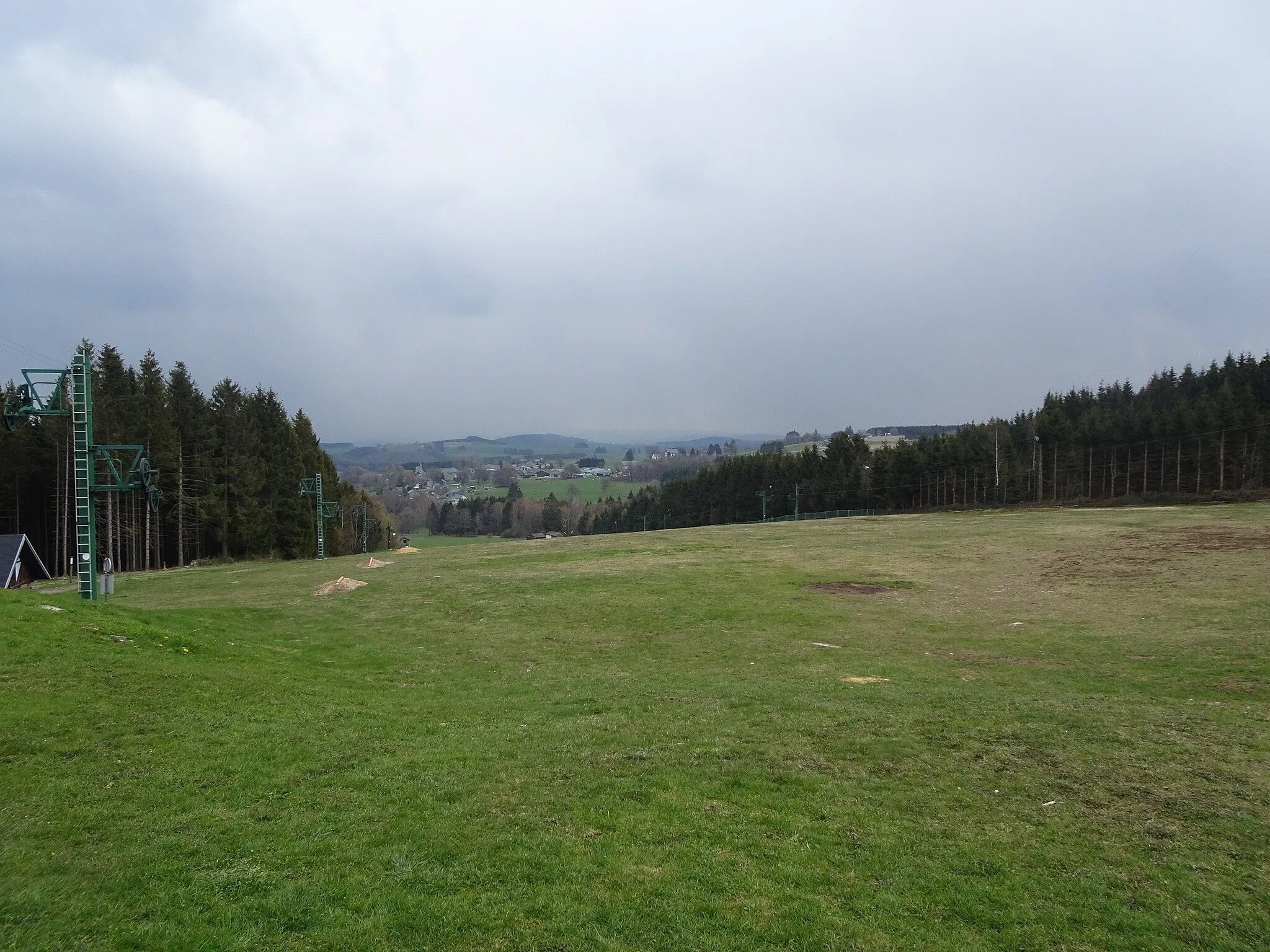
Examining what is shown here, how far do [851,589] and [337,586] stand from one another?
25592mm

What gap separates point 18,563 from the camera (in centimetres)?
4312

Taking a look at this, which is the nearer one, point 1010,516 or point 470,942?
point 470,942

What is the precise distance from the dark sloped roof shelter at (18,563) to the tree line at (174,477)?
202 inches

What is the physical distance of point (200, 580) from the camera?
140ft

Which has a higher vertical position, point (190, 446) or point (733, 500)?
point (190, 446)

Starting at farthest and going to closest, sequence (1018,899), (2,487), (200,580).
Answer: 1. (2,487)
2. (200,580)
3. (1018,899)

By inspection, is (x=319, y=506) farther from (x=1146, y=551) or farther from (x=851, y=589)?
(x=1146, y=551)

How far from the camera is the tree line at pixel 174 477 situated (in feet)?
201

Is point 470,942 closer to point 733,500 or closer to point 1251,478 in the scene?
point 1251,478

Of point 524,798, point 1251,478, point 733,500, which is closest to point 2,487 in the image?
point 524,798

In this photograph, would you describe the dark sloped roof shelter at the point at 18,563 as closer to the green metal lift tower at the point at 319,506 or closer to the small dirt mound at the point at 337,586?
the small dirt mound at the point at 337,586

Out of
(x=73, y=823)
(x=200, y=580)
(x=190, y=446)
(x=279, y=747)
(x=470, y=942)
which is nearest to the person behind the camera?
(x=470, y=942)

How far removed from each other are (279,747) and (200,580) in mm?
37686

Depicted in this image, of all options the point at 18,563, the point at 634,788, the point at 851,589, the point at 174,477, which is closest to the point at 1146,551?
the point at 851,589
